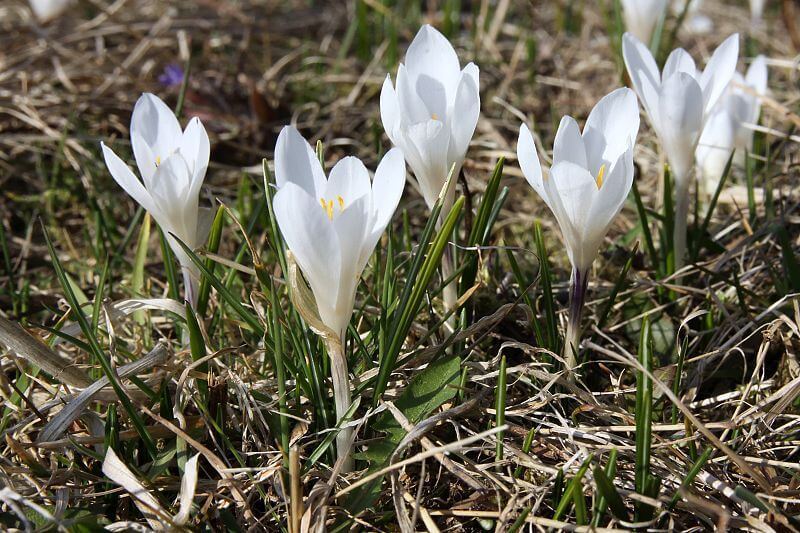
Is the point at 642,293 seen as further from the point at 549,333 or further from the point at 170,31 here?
the point at 170,31

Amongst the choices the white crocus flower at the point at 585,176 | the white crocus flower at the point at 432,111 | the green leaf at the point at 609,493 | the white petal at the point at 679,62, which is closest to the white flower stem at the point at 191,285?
the white crocus flower at the point at 432,111

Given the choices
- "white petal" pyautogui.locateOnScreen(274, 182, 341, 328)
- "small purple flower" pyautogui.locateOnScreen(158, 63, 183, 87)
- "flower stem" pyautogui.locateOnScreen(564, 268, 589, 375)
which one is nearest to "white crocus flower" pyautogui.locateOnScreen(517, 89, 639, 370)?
"flower stem" pyautogui.locateOnScreen(564, 268, 589, 375)

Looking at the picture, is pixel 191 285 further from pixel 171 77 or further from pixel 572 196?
pixel 171 77

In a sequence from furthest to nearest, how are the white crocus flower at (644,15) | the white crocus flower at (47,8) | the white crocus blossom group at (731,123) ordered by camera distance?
1. the white crocus flower at (47,8)
2. the white crocus flower at (644,15)
3. the white crocus blossom group at (731,123)

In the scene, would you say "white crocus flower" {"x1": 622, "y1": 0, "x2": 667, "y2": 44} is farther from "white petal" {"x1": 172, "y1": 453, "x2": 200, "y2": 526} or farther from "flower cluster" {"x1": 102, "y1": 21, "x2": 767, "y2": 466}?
"white petal" {"x1": 172, "y1": 453, "x2": 200, "y2": 526}

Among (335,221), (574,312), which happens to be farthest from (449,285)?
(335,221)

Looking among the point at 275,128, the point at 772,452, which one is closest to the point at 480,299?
the point at 772,452

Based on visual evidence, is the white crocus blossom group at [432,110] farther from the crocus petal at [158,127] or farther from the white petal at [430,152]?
the crocus petal at [158,127]
